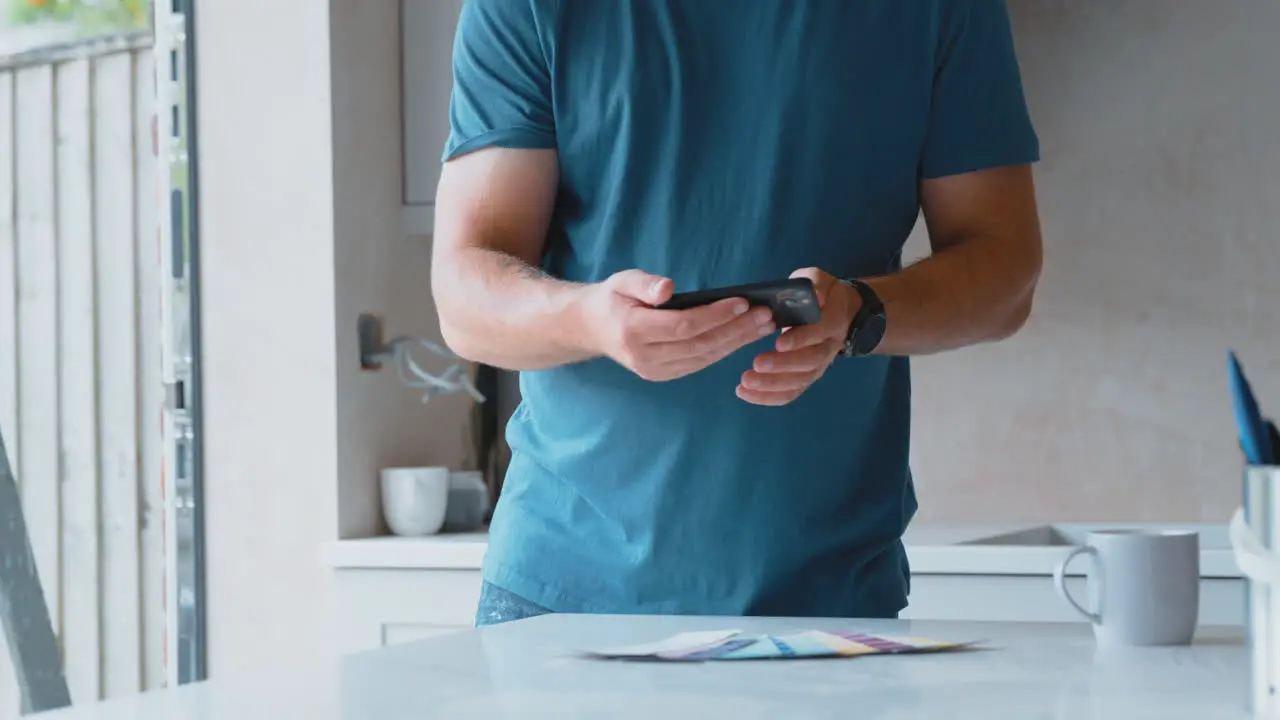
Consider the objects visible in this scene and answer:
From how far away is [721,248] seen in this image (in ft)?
4.33

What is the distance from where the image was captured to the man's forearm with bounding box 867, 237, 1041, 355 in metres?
1.29

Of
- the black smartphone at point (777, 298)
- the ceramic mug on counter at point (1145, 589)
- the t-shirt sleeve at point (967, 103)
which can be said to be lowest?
the ceramic mug on counter at point (1145, 589)

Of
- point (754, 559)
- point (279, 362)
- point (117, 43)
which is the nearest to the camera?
point (754, 559)

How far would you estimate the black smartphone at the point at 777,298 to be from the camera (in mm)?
1046

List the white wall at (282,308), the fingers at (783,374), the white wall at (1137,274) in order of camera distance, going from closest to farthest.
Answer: the fingers at (783,374) → the white wall at (282,308) → the white wall at (1137,274)

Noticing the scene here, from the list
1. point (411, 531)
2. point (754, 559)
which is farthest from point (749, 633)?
point (411, 531)

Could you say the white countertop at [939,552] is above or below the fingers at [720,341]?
below

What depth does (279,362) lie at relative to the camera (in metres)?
2.49

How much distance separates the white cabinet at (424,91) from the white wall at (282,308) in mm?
103

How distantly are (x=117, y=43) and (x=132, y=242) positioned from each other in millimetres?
370

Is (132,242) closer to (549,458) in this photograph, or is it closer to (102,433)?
(102,433)

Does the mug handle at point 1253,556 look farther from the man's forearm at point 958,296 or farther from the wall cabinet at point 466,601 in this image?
the wall cabinet at point 466,601

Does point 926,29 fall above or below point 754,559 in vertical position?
above

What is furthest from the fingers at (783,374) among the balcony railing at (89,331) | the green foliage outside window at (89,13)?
the green foliage outside window at (89,13)
